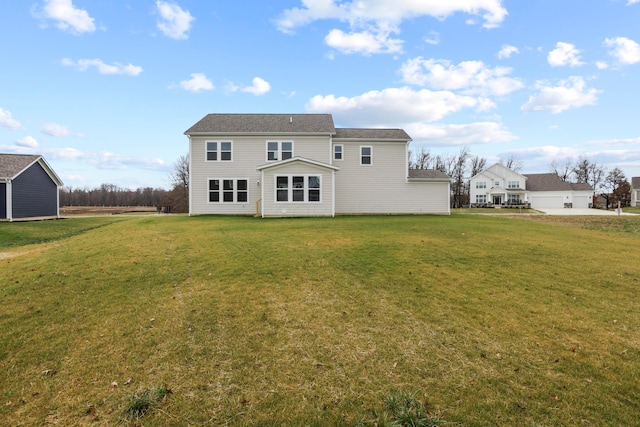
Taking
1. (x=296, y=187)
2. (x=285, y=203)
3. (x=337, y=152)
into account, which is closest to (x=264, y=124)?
(x=337, y=152)

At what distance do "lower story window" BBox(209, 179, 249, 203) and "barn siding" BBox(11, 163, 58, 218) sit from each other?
14284mm

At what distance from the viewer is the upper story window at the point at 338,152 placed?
82.5ft

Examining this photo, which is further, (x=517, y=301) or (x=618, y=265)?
(x=618, y=265)

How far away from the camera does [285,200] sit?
22016 mm

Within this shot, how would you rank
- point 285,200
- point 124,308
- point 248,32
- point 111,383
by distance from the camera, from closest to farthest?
point 111,383 → point 124,308 → point 248,32 → point 285,200

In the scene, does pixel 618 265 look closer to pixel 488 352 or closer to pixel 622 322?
pixel 622 322

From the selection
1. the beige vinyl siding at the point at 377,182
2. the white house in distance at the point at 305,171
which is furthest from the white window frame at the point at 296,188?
the beige vinyl siding at the point at 377,182

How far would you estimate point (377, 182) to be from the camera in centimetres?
2522

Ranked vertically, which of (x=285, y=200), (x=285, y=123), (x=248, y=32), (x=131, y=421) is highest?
(x=248, y=32)

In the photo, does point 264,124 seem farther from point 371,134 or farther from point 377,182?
point 377,182

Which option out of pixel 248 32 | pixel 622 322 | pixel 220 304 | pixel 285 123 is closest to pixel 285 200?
pixel 285 123

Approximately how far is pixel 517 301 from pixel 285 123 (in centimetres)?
2245

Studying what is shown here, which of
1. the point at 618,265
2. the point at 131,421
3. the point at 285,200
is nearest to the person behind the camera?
the point at 131,421

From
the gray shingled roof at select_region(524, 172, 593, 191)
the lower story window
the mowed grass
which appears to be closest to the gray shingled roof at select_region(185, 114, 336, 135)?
the lower story window
